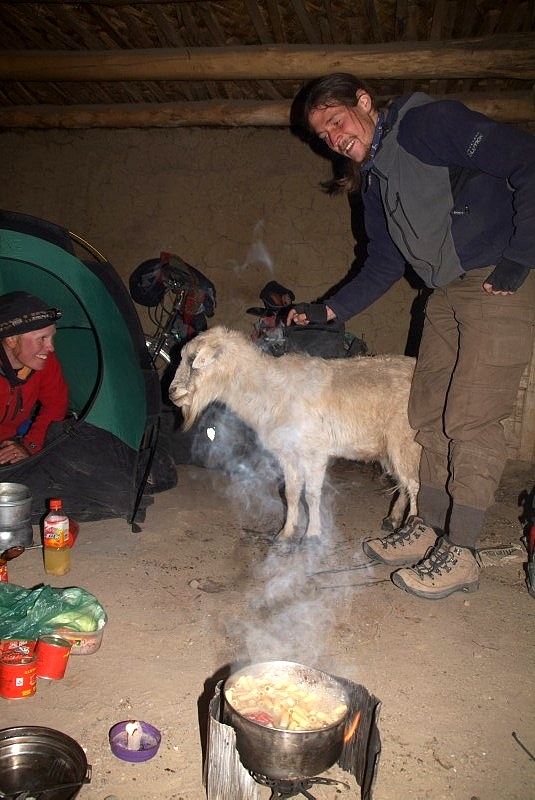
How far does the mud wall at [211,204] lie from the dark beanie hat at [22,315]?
3.70m

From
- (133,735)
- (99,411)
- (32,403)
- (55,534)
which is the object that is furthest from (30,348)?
(133,735)

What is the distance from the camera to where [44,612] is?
285 cm

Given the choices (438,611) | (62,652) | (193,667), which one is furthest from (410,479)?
(62,652)

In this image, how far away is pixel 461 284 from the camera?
3.29 m

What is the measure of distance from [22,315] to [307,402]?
7.02 ft

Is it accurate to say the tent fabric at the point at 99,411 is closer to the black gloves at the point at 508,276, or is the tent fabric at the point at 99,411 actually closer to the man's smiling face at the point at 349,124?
the man's smiling face at the point at 349,124

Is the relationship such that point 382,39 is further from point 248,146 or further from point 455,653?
point 455,653

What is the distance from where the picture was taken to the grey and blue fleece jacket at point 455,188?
276 centimetres

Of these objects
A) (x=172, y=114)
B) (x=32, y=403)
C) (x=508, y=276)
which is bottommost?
Result: (x=32, y=403)

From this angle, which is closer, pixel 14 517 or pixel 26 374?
pixel 14 517

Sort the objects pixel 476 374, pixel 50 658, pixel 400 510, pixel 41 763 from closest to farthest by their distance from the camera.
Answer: pixel 41 763 < pixel 50 658 < pixel 476 374 < pixel 400 510

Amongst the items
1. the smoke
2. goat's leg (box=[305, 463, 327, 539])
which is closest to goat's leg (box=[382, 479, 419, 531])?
goat's leg (box=[305, 463, 327, 539])

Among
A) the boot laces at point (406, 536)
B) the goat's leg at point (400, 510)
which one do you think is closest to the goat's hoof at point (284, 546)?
the boot laces at point (406, 536)

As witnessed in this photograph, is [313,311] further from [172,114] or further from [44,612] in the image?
[172,114]
